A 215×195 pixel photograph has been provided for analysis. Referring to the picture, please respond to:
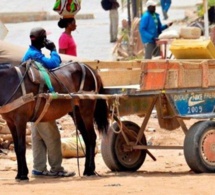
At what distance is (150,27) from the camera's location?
21.9 meters

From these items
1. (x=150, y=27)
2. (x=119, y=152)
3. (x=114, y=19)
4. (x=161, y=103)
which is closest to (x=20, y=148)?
(x=119, y=152)

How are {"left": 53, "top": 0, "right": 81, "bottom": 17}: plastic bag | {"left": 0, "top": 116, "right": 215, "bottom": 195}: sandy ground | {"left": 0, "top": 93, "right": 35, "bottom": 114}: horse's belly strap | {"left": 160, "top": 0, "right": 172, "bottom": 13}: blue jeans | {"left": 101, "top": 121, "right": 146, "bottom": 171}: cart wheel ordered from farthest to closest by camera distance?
{"left": 160, "top": 0, "right": 172, "bottom": 13}: blue jeans → {"left": 53, "top": 0, "right": 81, "bottom": 17}: plastic bag → {"left": 101, "top": 121, "right": 146, "bottom": 171}: cart wheel → {"left": 0, "top": 93, "right": 35, "bottom": 114}: horse's belly strap → {"left": 0, "top": 116, "right": 215, "bottom": 195}: sandy ground

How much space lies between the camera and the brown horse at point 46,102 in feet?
41.8

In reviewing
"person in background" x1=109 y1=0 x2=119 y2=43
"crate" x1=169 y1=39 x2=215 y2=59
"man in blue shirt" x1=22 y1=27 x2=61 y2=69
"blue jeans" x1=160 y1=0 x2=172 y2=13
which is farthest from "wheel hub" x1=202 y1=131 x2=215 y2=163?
"blue jeans" x1=160 y1=0 x2=172 y2=13

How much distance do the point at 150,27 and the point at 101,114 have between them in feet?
27.4

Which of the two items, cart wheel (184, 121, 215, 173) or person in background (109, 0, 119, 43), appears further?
person in background (109, 0, 119, 43)

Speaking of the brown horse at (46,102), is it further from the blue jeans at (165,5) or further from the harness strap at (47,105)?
the blue jeans at (165,5)

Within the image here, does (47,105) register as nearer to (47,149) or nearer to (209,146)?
(47,149)

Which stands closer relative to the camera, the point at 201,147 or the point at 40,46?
the point at 201,147

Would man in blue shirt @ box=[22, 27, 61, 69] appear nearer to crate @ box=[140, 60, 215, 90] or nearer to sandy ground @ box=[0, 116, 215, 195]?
crate @ box=[140, 60, 215, 90]

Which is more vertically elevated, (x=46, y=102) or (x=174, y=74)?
(x=174, y=74)

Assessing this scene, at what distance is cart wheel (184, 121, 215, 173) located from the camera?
13.1 m

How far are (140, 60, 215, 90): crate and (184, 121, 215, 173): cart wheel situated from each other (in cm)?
55

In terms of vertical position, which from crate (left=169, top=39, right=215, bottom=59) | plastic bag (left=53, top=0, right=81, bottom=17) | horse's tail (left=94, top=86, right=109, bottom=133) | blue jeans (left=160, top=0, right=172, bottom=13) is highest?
plastic bag (left=53, top=0, right=81, bottom=17)
